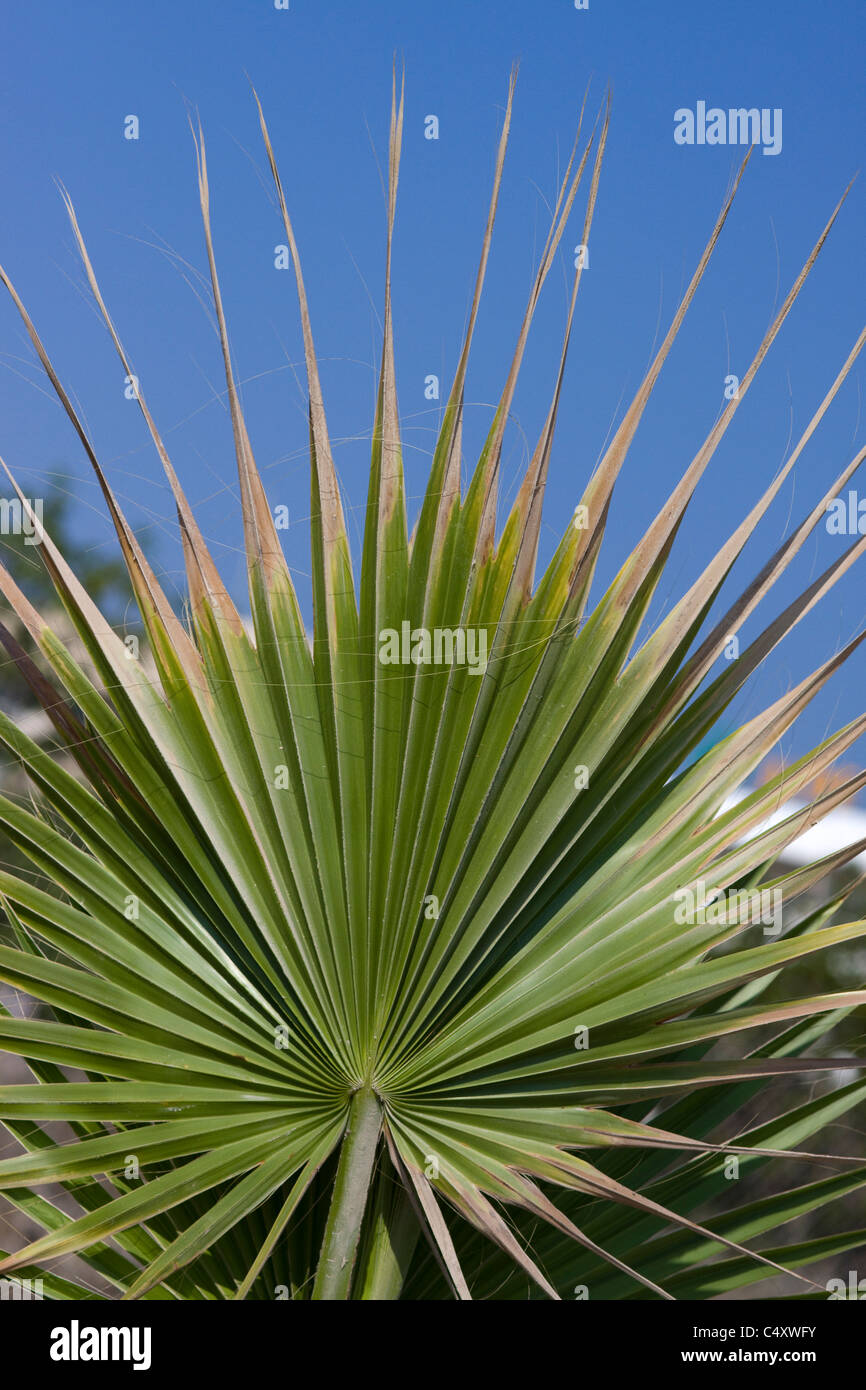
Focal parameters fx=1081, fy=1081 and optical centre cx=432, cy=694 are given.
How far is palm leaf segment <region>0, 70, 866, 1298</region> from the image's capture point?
203 cm

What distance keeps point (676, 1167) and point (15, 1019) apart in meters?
1.48

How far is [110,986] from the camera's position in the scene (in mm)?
2143

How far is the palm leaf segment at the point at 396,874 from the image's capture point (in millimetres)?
2033

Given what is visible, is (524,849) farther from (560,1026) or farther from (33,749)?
(33,749)

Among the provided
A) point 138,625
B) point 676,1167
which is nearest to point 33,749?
point 138,625

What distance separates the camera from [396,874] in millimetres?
2129

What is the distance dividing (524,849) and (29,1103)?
3.46 ft

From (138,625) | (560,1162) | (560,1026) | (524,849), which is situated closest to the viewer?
(560,1162)

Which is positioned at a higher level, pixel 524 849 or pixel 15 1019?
pixel 524 849

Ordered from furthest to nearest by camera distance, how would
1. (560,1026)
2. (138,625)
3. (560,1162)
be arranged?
A: (138,625) < (560,1026) < (560,1162)

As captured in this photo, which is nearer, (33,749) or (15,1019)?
(15,1019)
